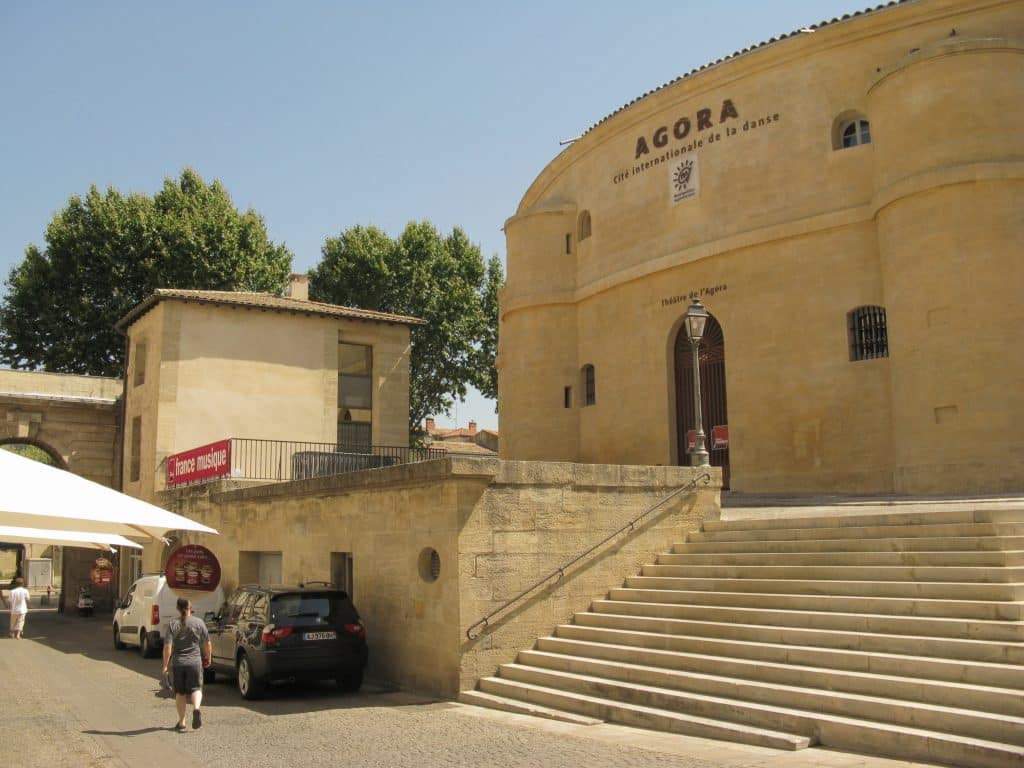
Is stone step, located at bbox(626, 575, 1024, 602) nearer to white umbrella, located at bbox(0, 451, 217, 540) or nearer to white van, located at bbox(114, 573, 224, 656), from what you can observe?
white umbrella, located at bbox(0, 451, 217, 540)

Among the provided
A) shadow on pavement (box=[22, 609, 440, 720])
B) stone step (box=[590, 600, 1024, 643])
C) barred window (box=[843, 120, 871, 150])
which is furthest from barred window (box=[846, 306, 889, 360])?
shadow on pavement (box=[22, 609, 440, 720])

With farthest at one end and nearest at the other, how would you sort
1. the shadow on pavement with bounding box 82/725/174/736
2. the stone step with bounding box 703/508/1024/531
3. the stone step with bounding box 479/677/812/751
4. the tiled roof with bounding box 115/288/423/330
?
1. the tiled roof with bounding box 115/288/423/330
2. the stone step with bounding box 703/508/1024/531
3. the shadow on pavement with bounding box 82/725/174/736
4. the stone step with bounding box 479/677/812/751

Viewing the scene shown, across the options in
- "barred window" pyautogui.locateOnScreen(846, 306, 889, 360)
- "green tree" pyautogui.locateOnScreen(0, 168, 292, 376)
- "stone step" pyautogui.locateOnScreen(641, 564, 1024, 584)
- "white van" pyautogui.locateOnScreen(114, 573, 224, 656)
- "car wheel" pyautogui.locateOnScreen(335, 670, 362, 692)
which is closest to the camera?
"stone step" pyautogui.locateOnScreen(641, 564, 1024, 584)

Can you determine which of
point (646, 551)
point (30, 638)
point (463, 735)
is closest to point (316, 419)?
point (30, 638)

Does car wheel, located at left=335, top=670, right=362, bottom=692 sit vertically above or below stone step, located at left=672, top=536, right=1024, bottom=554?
below

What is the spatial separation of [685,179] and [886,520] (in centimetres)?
1490

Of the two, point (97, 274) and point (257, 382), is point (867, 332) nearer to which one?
point (257, 382)

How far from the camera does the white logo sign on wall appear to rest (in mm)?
24812

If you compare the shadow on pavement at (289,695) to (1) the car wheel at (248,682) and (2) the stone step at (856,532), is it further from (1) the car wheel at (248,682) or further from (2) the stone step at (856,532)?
(2) the stone step at (856,532)

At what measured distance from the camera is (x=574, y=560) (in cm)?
1362

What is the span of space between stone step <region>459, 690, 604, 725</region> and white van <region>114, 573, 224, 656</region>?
867 centimetres

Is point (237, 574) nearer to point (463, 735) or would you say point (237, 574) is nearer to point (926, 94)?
point (463, 735)

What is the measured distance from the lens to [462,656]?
40.4ft

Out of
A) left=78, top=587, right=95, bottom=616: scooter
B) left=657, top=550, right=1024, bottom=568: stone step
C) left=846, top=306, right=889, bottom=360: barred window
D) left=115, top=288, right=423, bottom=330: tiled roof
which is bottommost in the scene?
left=78, top=587, right=95, bottom=616: scooter
